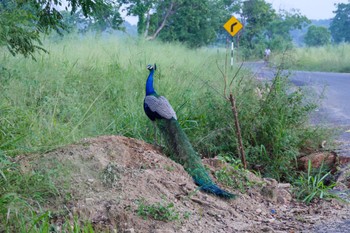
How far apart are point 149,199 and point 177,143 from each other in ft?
4.83

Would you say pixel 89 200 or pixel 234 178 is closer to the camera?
pixel 89 200

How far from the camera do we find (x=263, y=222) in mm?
5027

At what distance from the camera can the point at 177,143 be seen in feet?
19.8

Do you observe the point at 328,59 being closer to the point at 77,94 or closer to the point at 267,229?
the point at 77,94

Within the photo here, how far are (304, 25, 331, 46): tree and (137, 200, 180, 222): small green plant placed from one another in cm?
5327

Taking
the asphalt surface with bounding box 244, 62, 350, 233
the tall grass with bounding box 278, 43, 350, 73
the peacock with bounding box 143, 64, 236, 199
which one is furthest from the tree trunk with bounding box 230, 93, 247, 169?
the tall grass with bounding box 278, 43, 350, 73

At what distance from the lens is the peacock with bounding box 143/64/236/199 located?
542 centimetres

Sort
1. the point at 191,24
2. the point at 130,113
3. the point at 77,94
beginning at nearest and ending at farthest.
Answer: the point at 130,113 → the point at 77,94 → the point at 191,24

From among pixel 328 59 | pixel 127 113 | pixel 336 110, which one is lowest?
pixel 328 59

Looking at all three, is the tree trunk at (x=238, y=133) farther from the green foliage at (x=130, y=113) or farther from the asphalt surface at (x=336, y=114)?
the asphalt surface at (x=336, y=114)

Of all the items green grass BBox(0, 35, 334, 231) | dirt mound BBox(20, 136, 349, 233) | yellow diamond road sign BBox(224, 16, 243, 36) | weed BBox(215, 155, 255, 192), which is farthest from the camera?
yellow diamond road sign BBox(224, 16, 243, 36)

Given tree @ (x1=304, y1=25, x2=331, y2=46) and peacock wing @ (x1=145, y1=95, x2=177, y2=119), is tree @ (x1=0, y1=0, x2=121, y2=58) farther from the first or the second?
tree @ (x1=304, y1=25, x2=331, y2=46)

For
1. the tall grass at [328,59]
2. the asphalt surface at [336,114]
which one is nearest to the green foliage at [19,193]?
the asphalt surface at [336,114]

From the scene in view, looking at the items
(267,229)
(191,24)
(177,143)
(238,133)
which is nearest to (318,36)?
(191,24)
